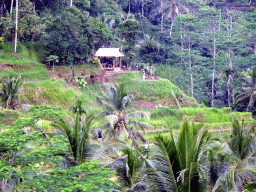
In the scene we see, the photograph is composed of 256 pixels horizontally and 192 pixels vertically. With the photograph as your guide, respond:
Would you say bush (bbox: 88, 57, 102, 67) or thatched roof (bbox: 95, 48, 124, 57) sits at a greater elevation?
thatched roof (bbox: 95, 48, 124, 57)

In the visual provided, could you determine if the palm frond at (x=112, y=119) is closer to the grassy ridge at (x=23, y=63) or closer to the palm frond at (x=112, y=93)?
the palm frond at (x=112, y=93)

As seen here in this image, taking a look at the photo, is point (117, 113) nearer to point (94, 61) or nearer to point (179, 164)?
point (179, 164)

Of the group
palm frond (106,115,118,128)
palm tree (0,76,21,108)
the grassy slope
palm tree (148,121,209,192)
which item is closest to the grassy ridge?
the grassy slope

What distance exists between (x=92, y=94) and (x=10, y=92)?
7754 mm

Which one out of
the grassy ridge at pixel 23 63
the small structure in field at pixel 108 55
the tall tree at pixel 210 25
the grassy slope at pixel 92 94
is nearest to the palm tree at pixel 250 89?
the grassy slope at pixel 92 94

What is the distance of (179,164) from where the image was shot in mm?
5996

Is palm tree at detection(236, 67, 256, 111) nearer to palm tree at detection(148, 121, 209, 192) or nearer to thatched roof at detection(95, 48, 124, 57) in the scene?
thatched roof at detection(95, 48, 124, 57)

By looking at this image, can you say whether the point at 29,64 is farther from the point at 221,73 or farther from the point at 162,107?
the point at 221,73

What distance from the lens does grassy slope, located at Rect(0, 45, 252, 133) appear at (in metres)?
19.6

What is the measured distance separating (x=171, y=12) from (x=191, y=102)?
50.3 ft

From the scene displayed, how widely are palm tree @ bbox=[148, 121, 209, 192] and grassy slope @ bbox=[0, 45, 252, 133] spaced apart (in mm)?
11651

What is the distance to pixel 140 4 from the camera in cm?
4119

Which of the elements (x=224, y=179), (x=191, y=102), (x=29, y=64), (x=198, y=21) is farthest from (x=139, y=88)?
(x=224, y=179)

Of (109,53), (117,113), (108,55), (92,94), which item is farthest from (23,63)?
(117,113)
